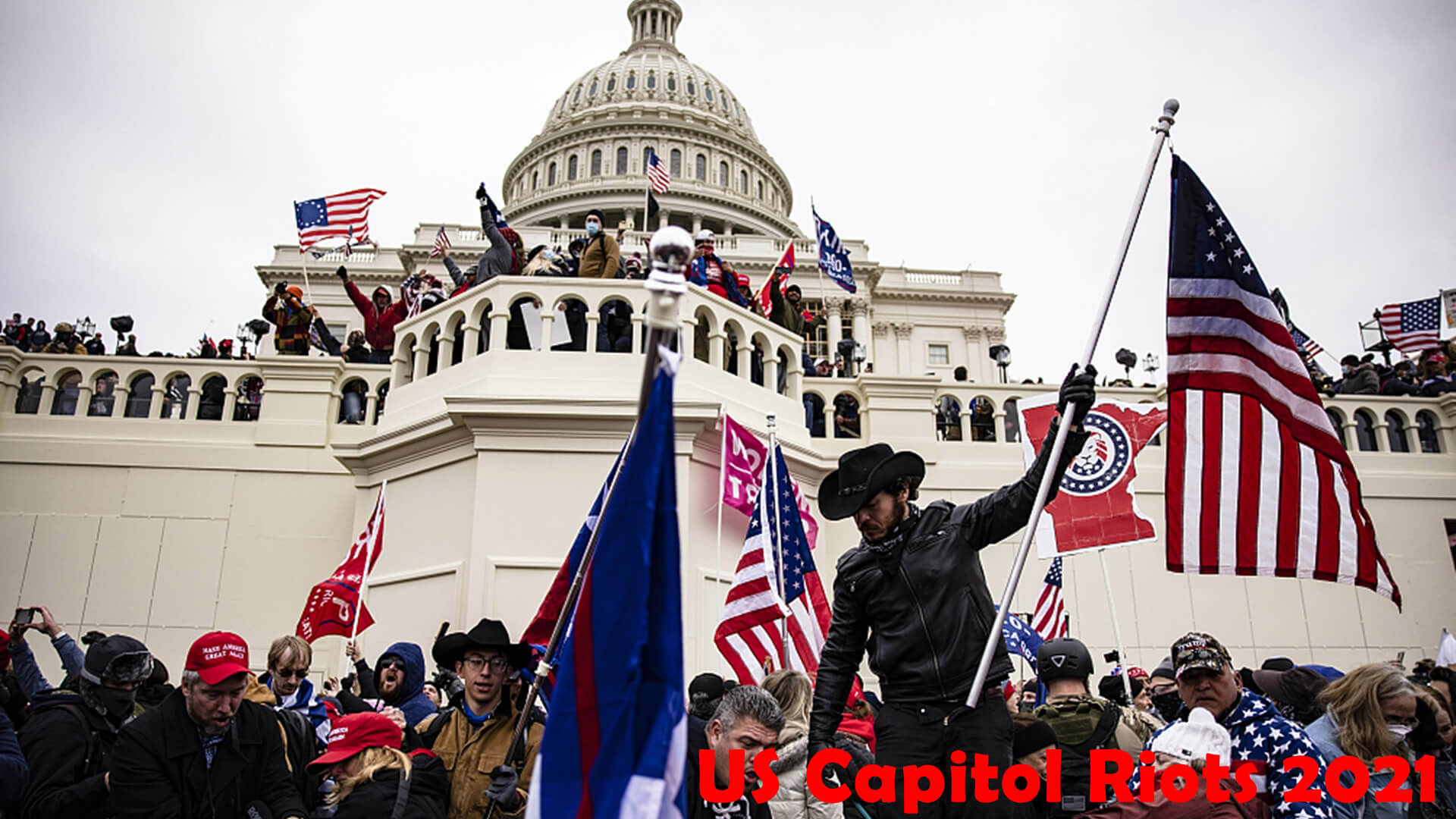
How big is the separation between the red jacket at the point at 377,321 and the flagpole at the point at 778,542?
24.0ft

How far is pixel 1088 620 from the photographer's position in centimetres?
1280

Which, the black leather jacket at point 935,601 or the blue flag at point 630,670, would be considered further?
the black leather jacket at point 935,601

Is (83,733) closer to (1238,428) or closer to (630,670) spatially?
(630,670)

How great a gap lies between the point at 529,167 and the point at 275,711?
79.0m

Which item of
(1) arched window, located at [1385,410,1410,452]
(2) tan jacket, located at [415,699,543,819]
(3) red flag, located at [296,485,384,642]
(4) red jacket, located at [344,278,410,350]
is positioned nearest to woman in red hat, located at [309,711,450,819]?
(2) tan jacket, located at [415,699,543,819]

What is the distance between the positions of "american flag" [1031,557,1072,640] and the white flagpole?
3217mm

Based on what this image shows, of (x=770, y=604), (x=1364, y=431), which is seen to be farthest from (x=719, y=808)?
(x=1364, y=431)

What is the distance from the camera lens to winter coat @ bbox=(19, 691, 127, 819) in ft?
14.5

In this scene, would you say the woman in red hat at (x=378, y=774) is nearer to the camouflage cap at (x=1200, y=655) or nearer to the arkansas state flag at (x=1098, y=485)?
the camouflage cap at (x=1200, y=655)

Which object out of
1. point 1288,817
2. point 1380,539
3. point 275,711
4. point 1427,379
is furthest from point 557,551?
point 1427,379

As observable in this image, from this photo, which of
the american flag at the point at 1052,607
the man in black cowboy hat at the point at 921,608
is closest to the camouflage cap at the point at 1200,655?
the man in black cowboy hat at the point at 921,608

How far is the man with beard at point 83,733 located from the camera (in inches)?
174

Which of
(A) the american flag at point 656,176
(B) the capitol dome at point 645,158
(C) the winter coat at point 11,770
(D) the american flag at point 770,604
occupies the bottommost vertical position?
(C) the winter coat at point 11,770

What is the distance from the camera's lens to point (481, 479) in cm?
1042
